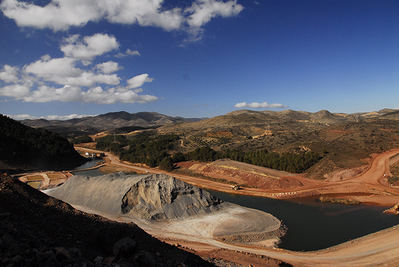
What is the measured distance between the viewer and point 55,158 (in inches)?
3260

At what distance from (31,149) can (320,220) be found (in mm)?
84193

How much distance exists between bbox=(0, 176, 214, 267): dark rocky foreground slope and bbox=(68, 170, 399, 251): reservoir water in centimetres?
1609

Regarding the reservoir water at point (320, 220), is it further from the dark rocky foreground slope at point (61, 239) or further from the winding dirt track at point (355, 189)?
the dark rocky foreground slope at point (61, 239)

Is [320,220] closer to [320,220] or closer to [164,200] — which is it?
[320,220]

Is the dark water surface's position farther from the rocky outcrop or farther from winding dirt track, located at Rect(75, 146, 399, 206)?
the rocky outcrop

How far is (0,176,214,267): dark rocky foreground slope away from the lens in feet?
27.4

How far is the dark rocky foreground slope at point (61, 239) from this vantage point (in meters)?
8.35

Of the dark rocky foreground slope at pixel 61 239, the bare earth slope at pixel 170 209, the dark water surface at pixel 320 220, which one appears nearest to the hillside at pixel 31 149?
the bare earth slope at pixel 170 209

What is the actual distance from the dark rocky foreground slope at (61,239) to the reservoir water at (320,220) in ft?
52.8

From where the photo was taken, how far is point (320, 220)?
33.0 meters

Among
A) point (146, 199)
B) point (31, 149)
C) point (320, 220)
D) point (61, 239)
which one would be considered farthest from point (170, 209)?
point (31, 149)

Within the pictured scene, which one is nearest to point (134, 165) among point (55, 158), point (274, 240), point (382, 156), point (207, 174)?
point (55, 158)

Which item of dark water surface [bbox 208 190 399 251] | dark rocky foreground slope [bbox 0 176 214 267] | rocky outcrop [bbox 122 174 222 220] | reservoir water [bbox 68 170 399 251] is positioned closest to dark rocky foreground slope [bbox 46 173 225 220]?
rocky outcrop [bbox 122 174 222 220]

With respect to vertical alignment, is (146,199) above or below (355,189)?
above
